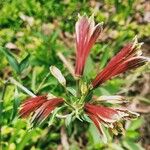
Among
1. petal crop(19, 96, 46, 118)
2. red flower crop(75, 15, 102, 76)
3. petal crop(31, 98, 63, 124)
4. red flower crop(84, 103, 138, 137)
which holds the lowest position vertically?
red flower crop(84, 103, 138, 137)

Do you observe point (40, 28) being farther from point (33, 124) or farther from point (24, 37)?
point (33, 124)

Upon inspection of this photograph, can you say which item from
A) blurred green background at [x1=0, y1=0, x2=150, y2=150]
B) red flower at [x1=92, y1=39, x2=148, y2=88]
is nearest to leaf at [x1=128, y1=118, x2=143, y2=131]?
blurred green background at [x1=0, y1=0, x2=150, y2=150]

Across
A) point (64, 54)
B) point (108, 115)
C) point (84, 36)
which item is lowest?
point (108, 115)

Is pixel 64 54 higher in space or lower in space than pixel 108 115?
higher

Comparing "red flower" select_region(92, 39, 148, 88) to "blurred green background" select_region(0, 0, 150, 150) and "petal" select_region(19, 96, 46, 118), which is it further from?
"blurred green background" select_region(0, 0, 150, 150)

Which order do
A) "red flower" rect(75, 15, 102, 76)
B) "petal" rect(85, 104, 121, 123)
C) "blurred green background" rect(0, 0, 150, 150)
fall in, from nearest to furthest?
"petal" rect(85, 104, 121, 123)
"red flower" rect(75, 15, 102, 76)
"blurred green background" rect(0, 0, 150, 150)

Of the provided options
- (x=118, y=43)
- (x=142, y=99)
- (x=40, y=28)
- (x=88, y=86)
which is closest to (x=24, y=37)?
(x=40, y=28)

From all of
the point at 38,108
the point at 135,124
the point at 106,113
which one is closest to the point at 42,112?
the point at 38,108

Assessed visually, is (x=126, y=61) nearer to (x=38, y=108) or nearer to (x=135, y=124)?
(x=38, y=108)
